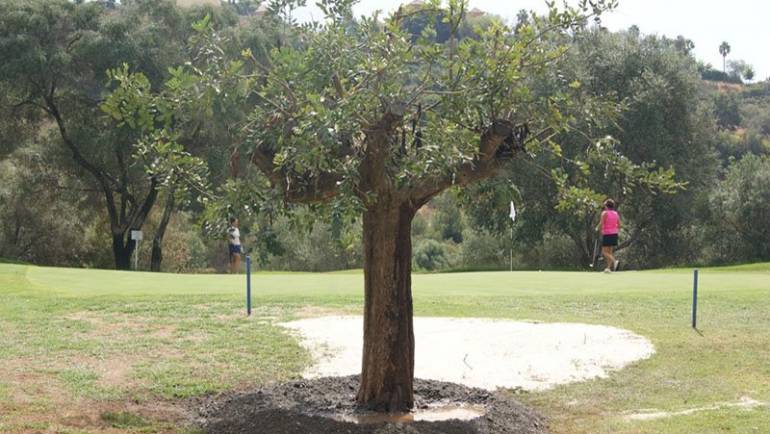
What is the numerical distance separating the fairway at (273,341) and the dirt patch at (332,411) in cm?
38

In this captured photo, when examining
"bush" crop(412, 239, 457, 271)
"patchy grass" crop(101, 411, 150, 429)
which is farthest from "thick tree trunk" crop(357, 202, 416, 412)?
"bush" crop(412, 239, 457, 271)

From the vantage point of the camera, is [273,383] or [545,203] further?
[545,203]

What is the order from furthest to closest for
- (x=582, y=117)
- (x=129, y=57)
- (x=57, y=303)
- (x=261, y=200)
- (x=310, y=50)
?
(x=129, y=57) → (x=57, y=303) → (x=582, y=117) → (x=261, y=200) → (x=310, y=50)

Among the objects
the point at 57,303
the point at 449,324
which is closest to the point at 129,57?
the point at 57,303

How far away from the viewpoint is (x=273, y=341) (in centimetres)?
1375

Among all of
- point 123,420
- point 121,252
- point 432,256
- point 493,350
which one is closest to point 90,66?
point 121,252

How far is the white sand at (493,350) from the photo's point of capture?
482 inches

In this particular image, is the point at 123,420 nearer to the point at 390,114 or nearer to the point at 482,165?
the point at 390,114

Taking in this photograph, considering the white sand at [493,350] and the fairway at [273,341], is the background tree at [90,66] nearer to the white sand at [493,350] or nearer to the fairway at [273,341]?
the fairway at [273,341]

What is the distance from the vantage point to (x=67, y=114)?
3878 cm

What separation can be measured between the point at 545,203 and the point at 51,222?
2094cm

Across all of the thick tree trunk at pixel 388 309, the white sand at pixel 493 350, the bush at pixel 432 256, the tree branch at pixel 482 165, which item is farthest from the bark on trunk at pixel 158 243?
the tree branch at pixel 482 165

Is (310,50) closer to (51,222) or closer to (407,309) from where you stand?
(407,309)

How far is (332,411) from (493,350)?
420 centimetres
